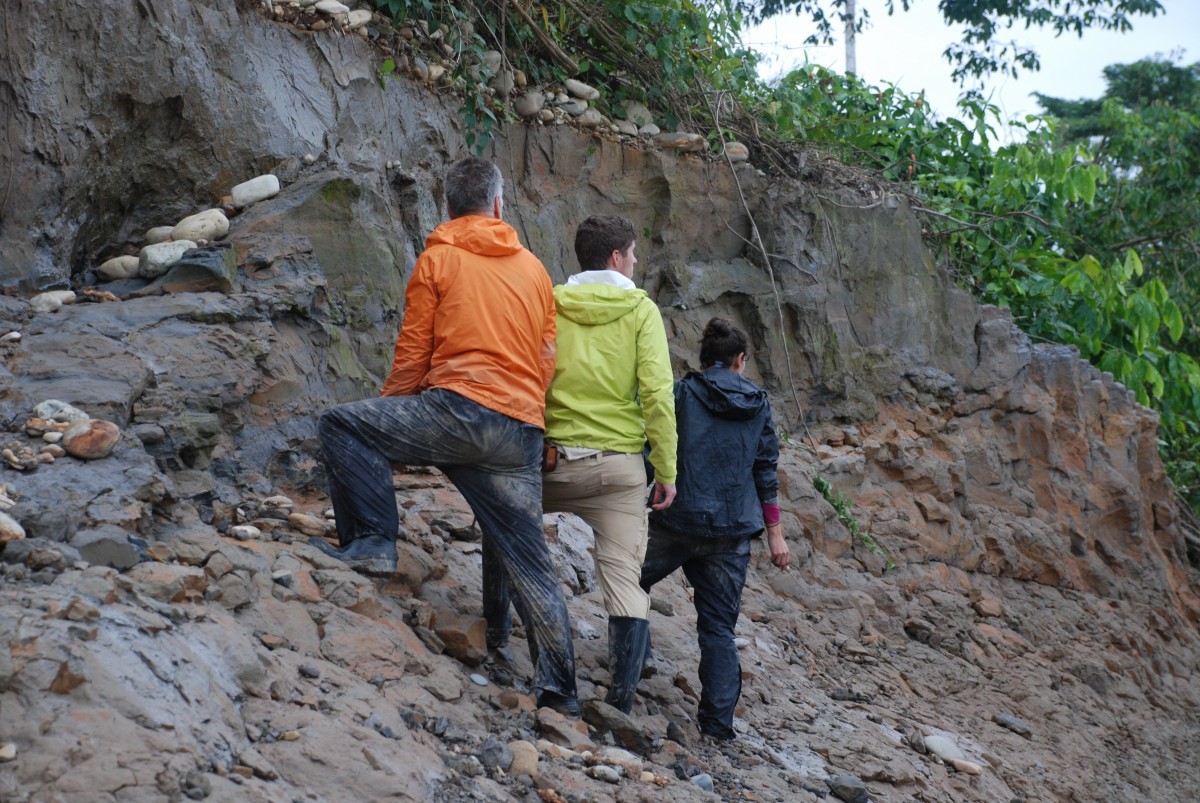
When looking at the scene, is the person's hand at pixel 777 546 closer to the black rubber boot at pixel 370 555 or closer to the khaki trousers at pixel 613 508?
the khaki trousers at pixel 613 508

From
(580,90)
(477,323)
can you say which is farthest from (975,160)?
(477,323)

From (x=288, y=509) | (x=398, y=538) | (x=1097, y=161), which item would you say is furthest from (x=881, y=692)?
(x=1097, y=161)

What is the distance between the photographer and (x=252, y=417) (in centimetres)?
521

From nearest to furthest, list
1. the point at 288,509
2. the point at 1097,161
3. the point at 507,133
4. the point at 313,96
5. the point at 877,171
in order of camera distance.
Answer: the point at 288,509
the point at 313,96
the point at 507,133
the point at 877,171
the point at 1097,161

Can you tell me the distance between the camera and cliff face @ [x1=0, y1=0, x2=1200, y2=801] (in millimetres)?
3439

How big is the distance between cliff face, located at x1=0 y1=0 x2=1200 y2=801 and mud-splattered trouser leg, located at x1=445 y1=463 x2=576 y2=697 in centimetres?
23

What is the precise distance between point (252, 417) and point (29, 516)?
1574 millimetres

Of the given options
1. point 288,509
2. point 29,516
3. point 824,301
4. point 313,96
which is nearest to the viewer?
point 29,516

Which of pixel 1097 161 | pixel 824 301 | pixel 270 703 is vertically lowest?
pixel 270 703

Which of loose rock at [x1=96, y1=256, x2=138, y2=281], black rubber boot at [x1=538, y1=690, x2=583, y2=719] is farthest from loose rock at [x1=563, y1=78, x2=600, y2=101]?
black rubber boot at [x1=538, y1=690, x2=583, y2=719]

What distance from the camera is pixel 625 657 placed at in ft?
14.9

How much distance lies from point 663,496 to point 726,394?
20.8 inches

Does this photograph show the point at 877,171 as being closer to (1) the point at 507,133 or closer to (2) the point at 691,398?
(1) the point at 507,133

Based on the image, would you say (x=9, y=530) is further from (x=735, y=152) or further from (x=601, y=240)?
(x=735, y=152)
